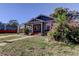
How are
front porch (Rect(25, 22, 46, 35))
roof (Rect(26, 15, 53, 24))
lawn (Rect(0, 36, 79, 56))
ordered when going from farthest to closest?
front porch (Rect(25, 22, 46, 35)) → roof (Rect(26, 15, 53, 24)) → lawn (Rect(0, 36, 79, 56))

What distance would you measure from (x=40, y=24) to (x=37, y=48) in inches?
22.7

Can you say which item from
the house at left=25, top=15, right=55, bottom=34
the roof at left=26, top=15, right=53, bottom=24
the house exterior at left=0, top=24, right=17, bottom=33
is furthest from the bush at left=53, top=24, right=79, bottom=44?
the house exterior at left=0, top=24, right=17, bottom=33

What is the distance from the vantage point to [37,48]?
7.79 metres

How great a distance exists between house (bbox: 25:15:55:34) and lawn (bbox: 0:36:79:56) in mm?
183

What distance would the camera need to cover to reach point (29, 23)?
26.0 ft

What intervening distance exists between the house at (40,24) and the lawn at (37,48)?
0.60 ft

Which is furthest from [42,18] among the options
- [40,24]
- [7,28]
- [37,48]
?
[7,28]

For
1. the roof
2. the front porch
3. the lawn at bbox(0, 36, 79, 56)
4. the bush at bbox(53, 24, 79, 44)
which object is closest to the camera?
the lawn at bbox(0, 36, 79, 56)

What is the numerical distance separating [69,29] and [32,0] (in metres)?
1.13

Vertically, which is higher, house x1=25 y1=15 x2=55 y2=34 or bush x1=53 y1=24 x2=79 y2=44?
house x1=25 y1=15 x2=55 y2=34

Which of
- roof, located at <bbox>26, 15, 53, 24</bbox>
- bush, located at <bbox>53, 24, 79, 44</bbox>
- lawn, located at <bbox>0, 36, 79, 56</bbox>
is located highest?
roof, located at <bbox>26, 15, 53, 24</bbox>

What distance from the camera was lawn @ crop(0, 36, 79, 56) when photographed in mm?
7684

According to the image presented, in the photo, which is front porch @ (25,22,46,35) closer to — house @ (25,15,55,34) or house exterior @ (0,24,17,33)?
house @ (25,15,55,34)

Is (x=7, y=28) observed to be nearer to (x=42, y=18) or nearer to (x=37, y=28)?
(x=37, y=28)
